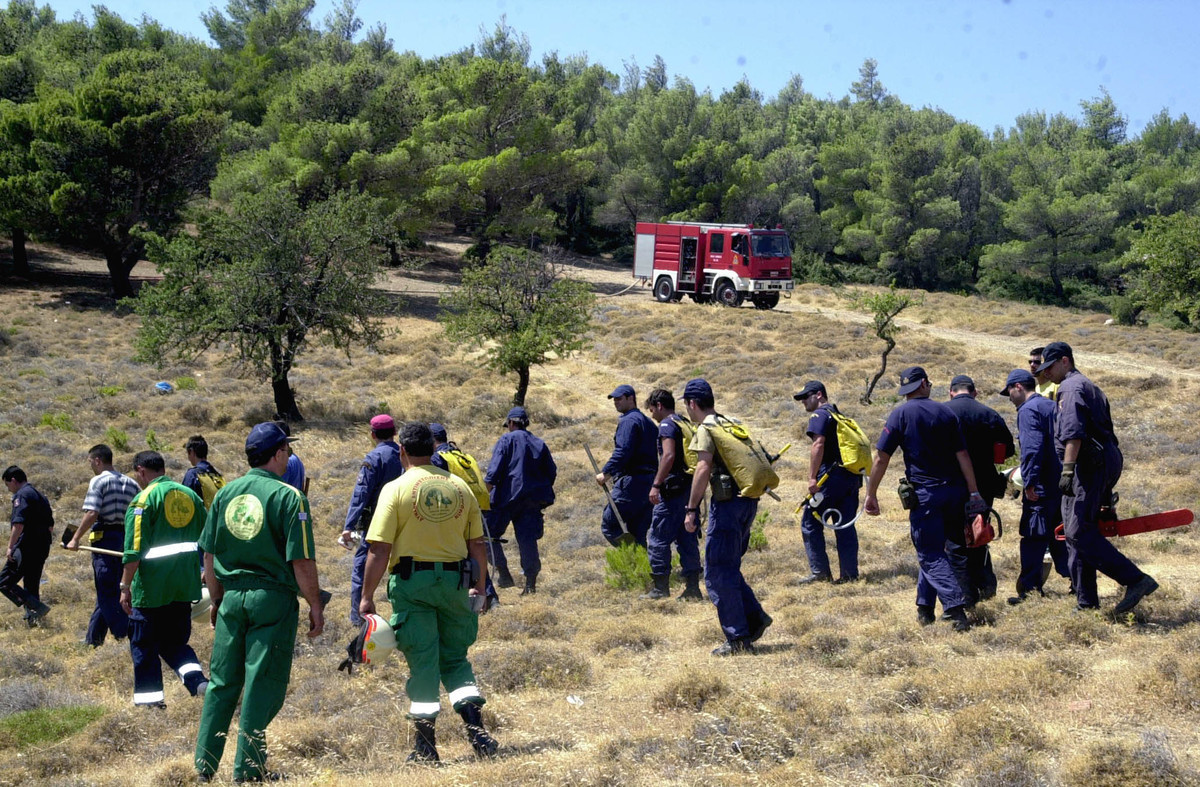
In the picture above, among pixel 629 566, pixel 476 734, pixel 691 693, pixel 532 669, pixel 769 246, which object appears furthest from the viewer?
pixel 769 246

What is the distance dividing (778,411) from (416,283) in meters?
22.5

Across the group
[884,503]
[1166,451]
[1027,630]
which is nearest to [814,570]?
[1027,630]

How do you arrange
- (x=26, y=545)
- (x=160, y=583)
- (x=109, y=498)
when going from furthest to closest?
(x=26, y=545), (x=109, y=498), (x=160, y=583)

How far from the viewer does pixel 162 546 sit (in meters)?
5.85

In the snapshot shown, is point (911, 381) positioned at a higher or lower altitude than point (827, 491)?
higher

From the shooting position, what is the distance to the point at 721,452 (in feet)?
20.6

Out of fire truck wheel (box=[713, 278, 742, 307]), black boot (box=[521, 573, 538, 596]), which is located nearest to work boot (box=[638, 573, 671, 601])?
black boot (box=[521, 573, 538, 596])

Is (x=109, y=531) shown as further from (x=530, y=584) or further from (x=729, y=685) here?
(x=729, y=685)

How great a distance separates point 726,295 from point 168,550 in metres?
29.0

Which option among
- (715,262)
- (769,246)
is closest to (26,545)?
(769,246)

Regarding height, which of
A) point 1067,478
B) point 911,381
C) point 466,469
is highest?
point 911,381

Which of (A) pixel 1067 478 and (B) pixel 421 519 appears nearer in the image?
(B) pixel 421 519

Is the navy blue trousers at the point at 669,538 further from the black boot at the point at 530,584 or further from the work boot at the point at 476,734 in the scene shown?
the work boot at the point at 476,734

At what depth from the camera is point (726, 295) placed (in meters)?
33.8
